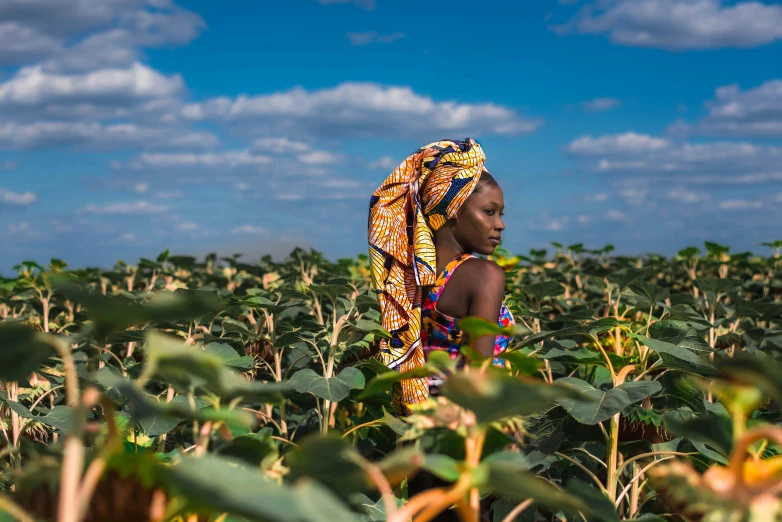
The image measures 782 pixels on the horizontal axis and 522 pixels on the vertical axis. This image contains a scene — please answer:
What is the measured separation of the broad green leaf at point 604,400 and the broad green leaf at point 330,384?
29.8 inches

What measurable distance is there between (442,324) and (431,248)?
0.31m

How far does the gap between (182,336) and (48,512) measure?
8.31 feet

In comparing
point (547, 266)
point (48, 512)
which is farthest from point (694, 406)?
point (547, 266)

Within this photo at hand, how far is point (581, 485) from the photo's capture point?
127 cm

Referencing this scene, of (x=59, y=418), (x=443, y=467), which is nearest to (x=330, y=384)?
(x=59, y=418)

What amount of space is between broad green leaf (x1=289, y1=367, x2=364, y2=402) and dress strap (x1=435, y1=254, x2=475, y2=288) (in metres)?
0.45

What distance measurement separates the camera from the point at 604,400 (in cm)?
217

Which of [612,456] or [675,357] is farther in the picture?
[612,456]

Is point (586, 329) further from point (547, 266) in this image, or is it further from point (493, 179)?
point (547, 266)

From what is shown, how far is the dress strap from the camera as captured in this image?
2.88m

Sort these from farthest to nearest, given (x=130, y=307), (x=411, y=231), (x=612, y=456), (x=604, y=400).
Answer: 1. (x=411, y=231)
2. (x=612, y=456)
3. (x=604, y=400)
4. (x=130, y=307)

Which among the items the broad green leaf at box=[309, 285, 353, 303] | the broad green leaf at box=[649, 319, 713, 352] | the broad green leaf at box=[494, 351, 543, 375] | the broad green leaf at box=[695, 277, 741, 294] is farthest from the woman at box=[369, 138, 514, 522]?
the broad green leaf at box=[695, 277, 741, 294]

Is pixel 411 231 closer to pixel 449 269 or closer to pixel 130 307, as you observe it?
pixel 449 269

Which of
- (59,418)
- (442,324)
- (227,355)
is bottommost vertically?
(59,418)
